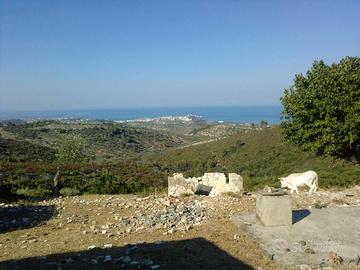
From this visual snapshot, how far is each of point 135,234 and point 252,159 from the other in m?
56.0

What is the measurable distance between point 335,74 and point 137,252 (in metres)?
14.4

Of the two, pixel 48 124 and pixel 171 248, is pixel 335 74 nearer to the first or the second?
pixel 171 248

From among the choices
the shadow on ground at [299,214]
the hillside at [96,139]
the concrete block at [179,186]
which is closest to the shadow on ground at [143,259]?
the shadow on ground at [299,214]

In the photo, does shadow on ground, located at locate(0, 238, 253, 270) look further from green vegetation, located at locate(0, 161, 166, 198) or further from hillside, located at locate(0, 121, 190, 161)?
hillside, located at locate(0, 121, 190, 161)

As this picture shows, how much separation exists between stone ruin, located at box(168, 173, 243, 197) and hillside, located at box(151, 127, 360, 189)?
49.8 feet

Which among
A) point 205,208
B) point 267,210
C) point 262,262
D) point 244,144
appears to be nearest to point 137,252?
point 262,262

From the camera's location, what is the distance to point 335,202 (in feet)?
53.4

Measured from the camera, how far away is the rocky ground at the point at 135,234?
991 centimetres

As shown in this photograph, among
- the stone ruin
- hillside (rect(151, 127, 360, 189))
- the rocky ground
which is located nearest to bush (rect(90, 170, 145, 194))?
the stone ruin

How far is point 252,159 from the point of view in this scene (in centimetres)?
6700

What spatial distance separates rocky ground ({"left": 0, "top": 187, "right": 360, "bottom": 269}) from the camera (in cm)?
991

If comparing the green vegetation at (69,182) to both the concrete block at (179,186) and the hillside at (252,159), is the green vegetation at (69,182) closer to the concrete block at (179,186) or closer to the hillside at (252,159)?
the concrete block at (179,186)

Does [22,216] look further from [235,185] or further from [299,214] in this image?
[299,214]

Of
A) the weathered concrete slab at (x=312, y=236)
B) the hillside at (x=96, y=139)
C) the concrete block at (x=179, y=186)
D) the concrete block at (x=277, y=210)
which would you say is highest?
the concrete block at (x=277, y=210)
